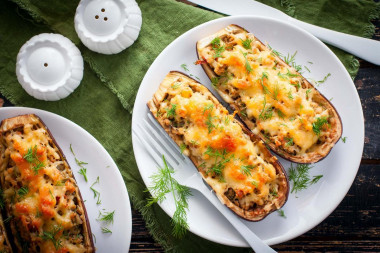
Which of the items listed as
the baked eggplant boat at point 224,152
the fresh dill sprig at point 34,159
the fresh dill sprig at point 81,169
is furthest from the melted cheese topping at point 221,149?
the fresh dill sprig at point 34,159

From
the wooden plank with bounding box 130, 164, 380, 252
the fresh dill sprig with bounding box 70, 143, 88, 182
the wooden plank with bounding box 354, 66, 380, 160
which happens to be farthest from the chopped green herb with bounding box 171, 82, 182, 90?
the wooden plank with bounding box 354, 66, 380, 160

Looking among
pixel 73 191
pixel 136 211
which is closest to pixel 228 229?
pixel 136 211

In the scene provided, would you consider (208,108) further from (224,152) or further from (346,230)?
(346,230)

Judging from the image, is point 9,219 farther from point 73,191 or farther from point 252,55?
point 252,55

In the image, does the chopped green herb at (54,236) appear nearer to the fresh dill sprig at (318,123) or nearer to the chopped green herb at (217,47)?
the chopped green herb at (217,47)

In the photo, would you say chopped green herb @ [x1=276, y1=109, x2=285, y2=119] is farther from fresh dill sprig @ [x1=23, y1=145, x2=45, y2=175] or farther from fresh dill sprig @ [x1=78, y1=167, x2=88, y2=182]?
fresh dill sprig @ [x1=23, y1=145, x2=45, y2=175]

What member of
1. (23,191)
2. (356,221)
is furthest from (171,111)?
(356,221)

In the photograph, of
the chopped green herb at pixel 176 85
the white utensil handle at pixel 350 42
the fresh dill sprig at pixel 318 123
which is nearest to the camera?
the fresh dill sprig at pixel 318 123
